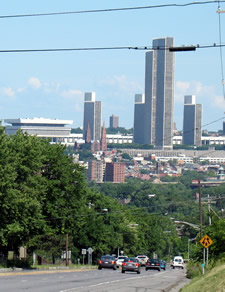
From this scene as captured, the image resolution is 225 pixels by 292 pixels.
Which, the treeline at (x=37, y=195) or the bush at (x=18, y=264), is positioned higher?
the treeline at (x=37, y=195)

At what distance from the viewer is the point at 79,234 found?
10988cm

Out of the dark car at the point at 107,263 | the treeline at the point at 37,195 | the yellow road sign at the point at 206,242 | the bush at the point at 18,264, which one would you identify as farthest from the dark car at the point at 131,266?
the yellow road sign at the point at 206,242

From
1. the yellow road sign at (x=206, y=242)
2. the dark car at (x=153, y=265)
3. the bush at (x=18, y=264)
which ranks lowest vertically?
the dark car at (x=153, y=265)

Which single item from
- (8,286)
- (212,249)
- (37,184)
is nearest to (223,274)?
(8,286)

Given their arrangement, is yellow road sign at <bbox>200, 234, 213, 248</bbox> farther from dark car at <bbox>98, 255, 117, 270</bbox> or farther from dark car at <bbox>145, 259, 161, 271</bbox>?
dark car at <bbox>145, 259, 161, 271</bbox>

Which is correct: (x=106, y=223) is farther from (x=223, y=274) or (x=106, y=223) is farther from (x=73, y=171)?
(x=223, y=274)

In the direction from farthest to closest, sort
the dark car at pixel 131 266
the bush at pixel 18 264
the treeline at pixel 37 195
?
the dark car at pixel 131 266 < the bush at pixel 18 264 < the treeline at pixel 37 195

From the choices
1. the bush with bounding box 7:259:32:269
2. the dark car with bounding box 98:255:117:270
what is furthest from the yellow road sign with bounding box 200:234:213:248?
the dark car with bounding box 98:255:117:270

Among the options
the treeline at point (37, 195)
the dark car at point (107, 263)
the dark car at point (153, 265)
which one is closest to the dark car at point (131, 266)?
the treeline at point (37, 195)

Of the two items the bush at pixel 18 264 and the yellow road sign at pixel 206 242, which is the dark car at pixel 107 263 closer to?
the bush at pixel 18 264

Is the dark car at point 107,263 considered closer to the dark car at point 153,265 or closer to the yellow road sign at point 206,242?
the dark car at point 153,265

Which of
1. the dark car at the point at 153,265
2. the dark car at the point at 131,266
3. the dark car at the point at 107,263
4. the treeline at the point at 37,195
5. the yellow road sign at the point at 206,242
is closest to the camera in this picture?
the yellow road sign at the point at 206,242

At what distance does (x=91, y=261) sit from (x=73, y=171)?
3373cm

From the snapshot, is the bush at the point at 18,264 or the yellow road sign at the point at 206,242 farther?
the bush at the point at 18,264
